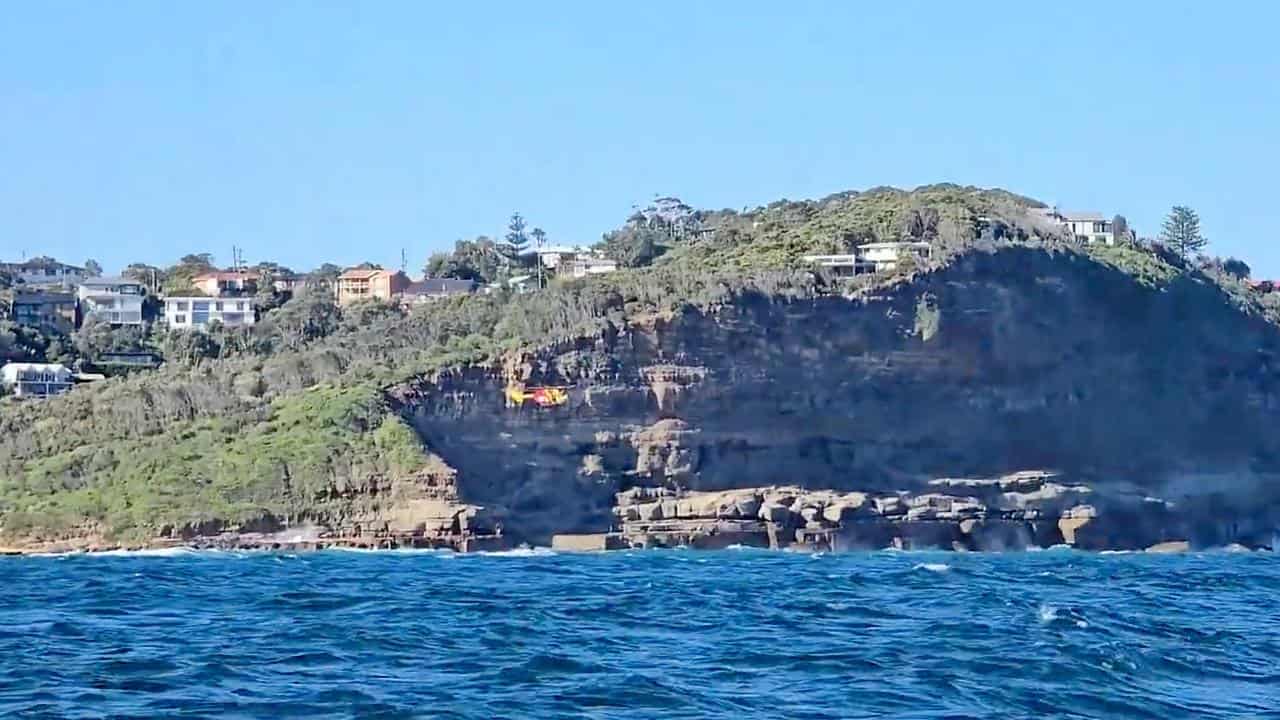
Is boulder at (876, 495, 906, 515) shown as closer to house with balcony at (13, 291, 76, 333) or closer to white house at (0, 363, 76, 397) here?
white house at (0, 363, 76, 397)

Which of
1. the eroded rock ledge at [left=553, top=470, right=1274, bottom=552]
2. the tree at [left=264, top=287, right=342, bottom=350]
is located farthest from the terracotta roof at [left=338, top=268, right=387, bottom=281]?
the eroded rock ledge at [left=553, top=470, right=1274, bottom=552]

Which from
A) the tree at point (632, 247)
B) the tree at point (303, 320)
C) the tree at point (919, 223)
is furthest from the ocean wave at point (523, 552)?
the tree at point (632, 247)

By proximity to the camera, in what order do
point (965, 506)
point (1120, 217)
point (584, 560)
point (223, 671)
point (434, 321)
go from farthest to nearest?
point (1120, 217) < point (434, 321) < point (965, 506) < point (584, 560) < point (223, 671)

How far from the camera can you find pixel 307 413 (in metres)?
101

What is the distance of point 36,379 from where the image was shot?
12025 centimetres

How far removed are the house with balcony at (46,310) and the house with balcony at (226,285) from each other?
29.6ft

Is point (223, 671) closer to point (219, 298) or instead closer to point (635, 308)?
point (635, 308)

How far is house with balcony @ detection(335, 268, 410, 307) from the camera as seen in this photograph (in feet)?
472

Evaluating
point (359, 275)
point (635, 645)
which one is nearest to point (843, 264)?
point (359, 275)

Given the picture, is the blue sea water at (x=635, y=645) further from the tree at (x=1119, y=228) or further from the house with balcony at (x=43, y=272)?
the house with balcony at (x=43, y=272)

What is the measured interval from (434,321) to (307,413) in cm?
1505

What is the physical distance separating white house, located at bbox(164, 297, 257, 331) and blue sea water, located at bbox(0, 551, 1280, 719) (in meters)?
81.3

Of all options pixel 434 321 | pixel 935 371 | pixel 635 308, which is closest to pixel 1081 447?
pixel 935 371

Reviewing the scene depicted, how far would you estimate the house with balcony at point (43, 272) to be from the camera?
162m
